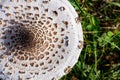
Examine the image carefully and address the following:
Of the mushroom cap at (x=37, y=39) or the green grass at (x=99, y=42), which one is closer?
the mushroom cap at (x=37, y=39)

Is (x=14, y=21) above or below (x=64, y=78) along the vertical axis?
above

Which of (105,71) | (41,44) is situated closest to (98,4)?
(105,71)

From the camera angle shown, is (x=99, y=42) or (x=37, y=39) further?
(x=99, y=42)

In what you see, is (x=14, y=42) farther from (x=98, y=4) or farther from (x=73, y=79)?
(x=98, y=4)

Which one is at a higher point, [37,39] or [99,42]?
[37,39]
